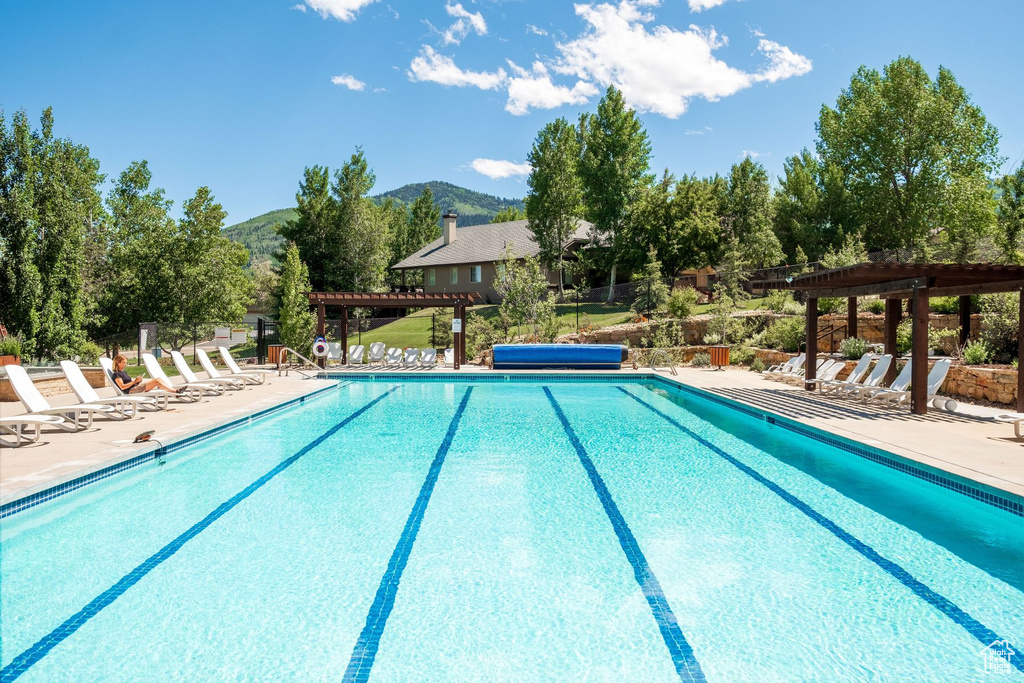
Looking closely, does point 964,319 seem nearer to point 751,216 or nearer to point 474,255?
point 751,216

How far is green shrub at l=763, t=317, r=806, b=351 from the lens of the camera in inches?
697

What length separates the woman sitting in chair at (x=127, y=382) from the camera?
10484 millimetres

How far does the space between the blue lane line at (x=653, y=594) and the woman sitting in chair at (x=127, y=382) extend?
817 cm

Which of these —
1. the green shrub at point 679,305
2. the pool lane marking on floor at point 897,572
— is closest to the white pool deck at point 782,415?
the pool lane marking on floor at point 897,572

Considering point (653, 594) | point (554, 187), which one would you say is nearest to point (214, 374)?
point (653, 594)

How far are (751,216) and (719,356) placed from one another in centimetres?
2171

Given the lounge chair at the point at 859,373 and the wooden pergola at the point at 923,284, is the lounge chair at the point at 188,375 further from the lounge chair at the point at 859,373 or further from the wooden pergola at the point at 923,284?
the lounge chair at the point at 859,373

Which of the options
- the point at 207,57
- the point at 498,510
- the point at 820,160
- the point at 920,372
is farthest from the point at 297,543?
the point at 820,160

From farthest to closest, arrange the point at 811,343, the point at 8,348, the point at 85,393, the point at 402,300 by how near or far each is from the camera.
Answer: the point at 402,300 → the point at 8,348 → the point at 811,343 → the point at 85,393

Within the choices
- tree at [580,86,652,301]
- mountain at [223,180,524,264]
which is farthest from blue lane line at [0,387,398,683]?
mountain at [223,180,524,264]

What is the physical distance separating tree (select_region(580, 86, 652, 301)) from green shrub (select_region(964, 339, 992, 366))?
23.9 metres

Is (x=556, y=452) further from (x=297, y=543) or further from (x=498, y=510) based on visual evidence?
(x=297, y=543)

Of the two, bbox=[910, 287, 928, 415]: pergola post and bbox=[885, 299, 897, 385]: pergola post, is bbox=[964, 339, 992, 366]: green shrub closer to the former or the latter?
bbox=[885, 299, 897, 385]: pergola post

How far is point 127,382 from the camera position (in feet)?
34.6
